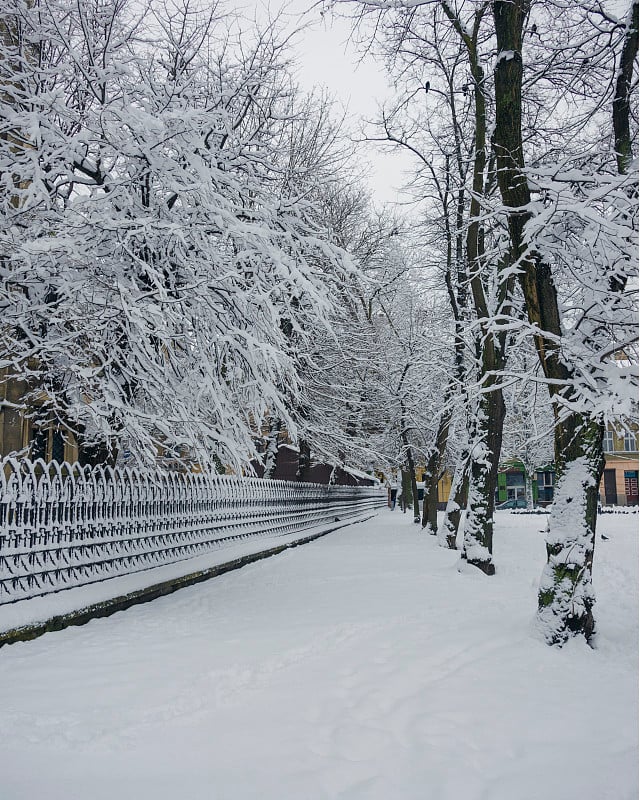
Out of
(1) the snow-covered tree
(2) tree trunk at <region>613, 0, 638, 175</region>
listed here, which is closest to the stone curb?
(1) the snow-covered tree

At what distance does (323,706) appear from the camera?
206 inches

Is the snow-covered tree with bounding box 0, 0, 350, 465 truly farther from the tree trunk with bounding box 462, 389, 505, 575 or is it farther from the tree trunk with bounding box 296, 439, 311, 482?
the tree trunk with bounding box 296, 439, 311, 482

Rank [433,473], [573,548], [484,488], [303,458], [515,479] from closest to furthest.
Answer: [573,548] < [484,488] < [433,473] < [303,458] < [515,479]

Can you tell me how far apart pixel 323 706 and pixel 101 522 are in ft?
17.7

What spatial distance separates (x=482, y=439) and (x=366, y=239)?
16912 millimetres

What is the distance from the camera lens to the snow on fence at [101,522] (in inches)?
310

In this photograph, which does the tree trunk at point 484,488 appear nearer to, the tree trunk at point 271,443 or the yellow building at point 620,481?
the tree trunk at point 271,443

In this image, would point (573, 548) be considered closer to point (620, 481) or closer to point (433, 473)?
point (433, 473)

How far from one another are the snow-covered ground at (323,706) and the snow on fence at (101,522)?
0.82m

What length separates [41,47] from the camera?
11875 mm

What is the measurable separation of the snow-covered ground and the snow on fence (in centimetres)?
82

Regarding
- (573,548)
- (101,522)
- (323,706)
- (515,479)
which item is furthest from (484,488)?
(515,479)

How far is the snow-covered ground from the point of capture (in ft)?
12.9

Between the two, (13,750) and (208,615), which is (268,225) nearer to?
(208,615)
